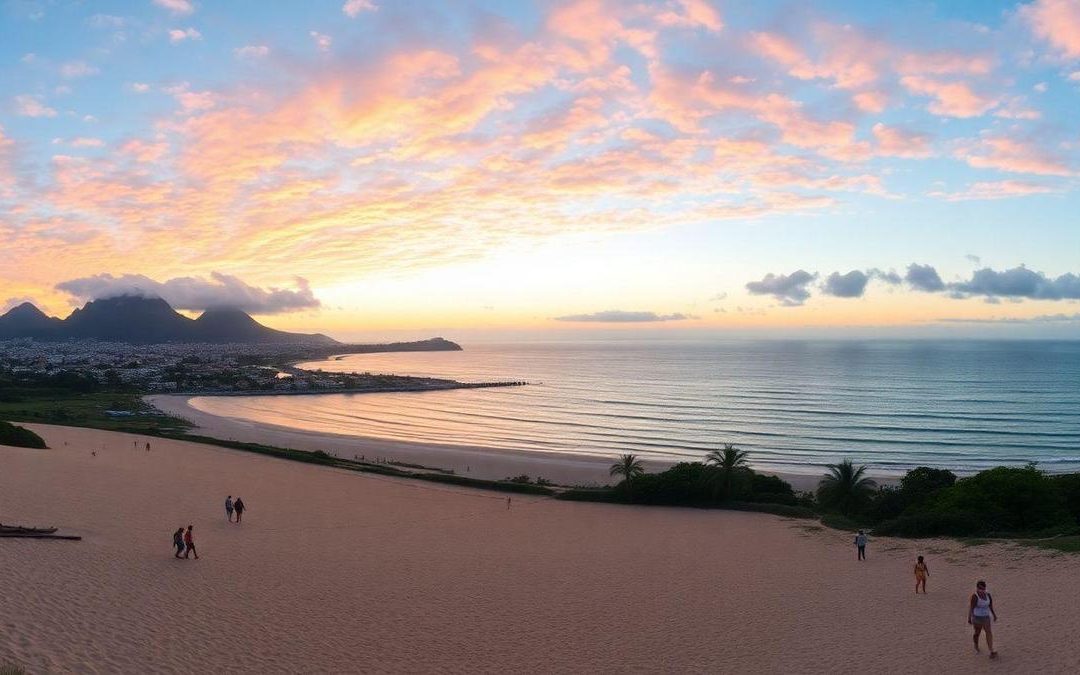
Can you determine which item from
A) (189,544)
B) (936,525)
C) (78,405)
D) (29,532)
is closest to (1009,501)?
(936,525)

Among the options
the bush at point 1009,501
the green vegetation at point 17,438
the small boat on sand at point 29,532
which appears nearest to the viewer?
the small boat on sand at point 29,532

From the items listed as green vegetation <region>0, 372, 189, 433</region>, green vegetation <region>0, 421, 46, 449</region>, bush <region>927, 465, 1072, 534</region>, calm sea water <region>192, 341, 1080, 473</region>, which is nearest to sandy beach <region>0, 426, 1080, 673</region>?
bush <region>927, 465, 1072, 534</region>

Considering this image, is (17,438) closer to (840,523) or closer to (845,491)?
(840,523)

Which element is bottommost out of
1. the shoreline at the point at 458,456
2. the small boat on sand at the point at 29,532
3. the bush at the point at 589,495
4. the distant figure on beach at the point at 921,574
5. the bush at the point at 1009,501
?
the shoreline at the point at 458,456

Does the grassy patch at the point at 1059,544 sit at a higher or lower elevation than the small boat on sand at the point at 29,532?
higher

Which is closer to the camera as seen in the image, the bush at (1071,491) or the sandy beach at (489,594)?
the sandy beach at (489,594)

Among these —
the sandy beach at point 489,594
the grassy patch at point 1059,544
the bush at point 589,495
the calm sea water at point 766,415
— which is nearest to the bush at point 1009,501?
the grassy patch at point 1059,544

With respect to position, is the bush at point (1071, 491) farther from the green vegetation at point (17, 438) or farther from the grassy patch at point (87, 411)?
the grassy patch at point (87, 411)

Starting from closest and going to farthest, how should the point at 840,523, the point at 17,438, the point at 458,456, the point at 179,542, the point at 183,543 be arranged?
the point at 179,542, the point at 183,543, the point at 840,523, the point at 17,438, the point at 458,456

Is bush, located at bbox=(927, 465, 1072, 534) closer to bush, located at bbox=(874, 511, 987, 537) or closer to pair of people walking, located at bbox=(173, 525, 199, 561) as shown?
bush, located at bbox=(874, 511, 987, 537)
